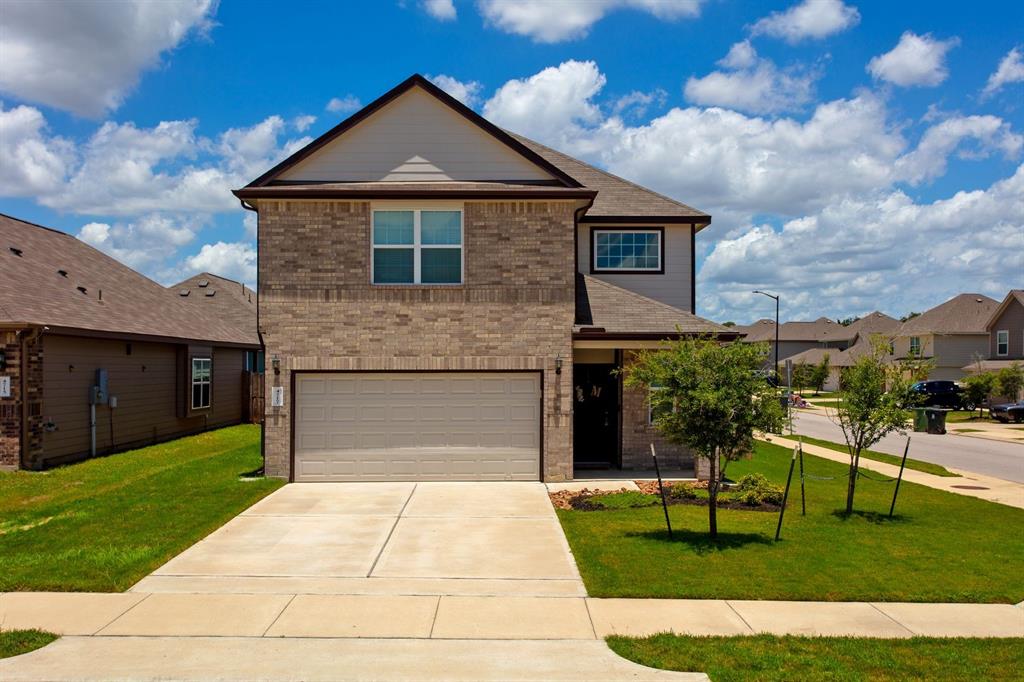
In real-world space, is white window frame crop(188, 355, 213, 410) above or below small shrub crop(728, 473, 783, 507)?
above

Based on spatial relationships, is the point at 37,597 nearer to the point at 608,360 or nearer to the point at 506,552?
the point at 506,552

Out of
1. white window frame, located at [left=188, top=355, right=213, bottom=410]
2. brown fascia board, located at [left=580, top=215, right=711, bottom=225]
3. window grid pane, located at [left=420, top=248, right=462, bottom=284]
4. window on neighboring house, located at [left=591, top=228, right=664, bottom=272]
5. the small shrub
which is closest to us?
the small shrub

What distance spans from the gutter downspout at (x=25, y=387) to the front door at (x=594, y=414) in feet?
40.0

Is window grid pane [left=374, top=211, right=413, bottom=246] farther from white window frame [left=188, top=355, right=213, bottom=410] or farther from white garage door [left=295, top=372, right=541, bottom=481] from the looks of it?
white window frame [left=188, top=355, right=213, bottom=410]

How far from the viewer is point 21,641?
274 inches

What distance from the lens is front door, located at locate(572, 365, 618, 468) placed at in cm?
1784

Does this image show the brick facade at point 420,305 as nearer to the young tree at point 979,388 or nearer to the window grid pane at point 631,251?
the window grid pane at point 631,251

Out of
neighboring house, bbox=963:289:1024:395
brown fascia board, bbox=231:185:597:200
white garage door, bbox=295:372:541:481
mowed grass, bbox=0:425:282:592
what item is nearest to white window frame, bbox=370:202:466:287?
brown fascia board, bbox=231:185:597:200

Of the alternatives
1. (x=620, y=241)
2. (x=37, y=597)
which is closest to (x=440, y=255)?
(x=620, y=241)

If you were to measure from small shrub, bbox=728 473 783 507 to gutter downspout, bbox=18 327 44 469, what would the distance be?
49.2 feet

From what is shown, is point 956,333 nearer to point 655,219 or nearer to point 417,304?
point 655,219

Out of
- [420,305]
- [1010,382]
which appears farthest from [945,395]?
[420,305]

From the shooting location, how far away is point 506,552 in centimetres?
1037

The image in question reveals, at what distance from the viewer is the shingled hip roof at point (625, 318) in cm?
1569
